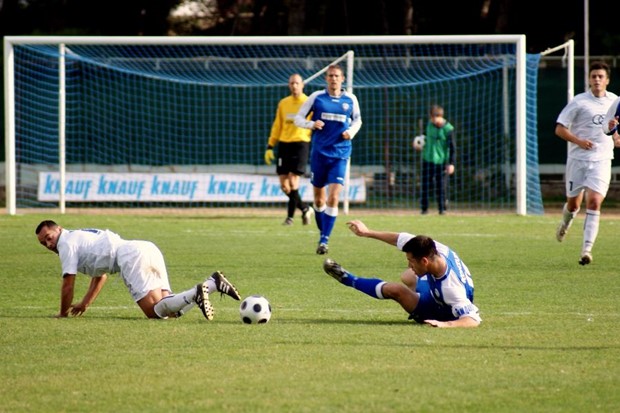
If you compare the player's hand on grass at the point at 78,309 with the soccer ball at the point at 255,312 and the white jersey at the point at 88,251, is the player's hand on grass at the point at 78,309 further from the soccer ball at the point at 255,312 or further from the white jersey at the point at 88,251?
the soccer ball at the point at 255,312

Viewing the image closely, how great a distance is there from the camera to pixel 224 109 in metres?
25.6

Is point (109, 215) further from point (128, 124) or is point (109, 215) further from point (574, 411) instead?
point (574, 411)

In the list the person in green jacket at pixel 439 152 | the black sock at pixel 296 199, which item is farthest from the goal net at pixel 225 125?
the black sock at pixel 296 199

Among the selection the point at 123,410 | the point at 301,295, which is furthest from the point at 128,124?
the point at 123,410

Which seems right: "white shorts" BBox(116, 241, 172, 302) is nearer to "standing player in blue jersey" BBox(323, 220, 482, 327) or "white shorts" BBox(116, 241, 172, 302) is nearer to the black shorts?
"standing player in blue jersey" BBox(323, 220, 482, 327)

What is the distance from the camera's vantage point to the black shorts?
732 inches

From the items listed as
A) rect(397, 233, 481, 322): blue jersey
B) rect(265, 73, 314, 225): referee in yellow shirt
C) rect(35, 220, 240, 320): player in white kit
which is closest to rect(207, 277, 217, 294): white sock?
rect(35, 220, 240, 320): player in white kit

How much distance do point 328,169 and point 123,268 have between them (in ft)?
19.1

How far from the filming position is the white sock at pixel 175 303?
338 inches

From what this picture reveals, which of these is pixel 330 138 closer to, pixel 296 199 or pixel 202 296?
pixel 296 199

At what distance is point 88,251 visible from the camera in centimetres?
872

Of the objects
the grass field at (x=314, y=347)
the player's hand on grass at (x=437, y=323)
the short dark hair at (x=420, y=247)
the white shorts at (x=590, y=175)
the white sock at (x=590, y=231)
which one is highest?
the white shorts at (x=590, y=175)

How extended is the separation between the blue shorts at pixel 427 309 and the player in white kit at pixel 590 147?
4.54 m

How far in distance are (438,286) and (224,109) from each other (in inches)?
705
